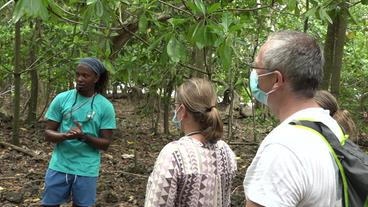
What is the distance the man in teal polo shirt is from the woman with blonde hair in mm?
1295

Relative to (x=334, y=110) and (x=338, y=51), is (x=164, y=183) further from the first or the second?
(x=338, y=51)

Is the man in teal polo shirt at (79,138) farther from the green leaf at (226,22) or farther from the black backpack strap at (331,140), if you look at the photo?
the black backpack strap at (331,140)

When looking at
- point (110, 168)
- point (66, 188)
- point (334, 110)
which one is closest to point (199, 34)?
point (334, 110)

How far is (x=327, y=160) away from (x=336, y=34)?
16.5ft

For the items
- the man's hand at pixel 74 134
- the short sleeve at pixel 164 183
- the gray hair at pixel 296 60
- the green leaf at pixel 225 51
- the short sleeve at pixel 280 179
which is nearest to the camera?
the short sleeve at pixel 280 179

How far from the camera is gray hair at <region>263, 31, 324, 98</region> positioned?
175cm

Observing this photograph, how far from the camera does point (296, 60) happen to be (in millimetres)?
1745

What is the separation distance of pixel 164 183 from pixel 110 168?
5.03 m

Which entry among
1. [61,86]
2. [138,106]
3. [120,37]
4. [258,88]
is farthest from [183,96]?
[61,86]

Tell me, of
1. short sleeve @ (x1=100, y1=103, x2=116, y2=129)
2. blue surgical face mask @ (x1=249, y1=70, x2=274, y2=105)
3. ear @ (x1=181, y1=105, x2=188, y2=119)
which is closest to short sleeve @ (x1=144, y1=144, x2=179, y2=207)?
ear @ (x1=181, y1=105, x2=188, y2=119)

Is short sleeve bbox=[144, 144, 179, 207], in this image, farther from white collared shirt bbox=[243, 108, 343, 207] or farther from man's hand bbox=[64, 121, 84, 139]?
man's hand bbox=[64, 121, 84, 139]

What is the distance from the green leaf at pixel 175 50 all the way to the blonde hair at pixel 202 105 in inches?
29.8

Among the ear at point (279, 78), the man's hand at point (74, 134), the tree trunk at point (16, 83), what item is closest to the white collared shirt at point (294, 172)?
the ear at point (279, 78)

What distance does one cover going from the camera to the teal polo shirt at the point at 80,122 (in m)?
3.77
